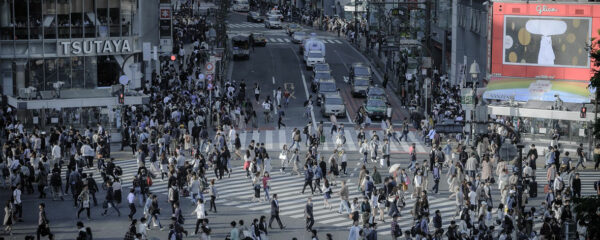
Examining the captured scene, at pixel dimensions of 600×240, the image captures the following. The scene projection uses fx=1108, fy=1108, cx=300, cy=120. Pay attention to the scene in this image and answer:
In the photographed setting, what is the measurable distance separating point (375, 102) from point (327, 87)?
228 inches

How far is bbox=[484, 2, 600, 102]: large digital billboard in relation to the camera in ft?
177

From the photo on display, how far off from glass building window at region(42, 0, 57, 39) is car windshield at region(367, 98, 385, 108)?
17.8 metres

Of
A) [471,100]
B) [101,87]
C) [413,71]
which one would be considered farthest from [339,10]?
[471,100]

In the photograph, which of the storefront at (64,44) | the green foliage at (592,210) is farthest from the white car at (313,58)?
the green foliage at (592,210)

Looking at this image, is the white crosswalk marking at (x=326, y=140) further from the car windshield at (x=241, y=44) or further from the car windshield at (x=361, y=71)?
the car windshield at (x=241, y=44)

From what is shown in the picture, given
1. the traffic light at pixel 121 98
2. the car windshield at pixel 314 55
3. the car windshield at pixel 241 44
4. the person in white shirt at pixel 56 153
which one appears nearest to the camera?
the person in white shirt at pixel 56 153

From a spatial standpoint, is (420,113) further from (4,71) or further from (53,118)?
(4,71)

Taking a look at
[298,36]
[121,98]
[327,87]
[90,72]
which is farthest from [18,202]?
[298,36]

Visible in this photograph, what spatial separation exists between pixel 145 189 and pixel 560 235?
1469 cm

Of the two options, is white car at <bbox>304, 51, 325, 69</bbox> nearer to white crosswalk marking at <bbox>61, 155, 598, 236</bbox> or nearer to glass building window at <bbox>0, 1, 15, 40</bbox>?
glass building window at <bbox>0, 1, 15, 40</bbox>

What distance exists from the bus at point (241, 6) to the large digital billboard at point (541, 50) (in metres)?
81.5

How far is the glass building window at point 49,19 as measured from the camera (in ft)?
199

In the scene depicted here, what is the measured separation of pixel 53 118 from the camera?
5559cm

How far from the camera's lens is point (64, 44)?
60844mm
